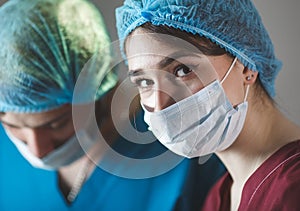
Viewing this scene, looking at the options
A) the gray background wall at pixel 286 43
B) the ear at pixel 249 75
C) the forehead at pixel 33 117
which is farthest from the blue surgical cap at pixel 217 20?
the forehead at pixel 33 117

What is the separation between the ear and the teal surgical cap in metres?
0.39

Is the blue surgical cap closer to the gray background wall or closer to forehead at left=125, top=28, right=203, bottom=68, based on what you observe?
forehead at left=125, top=28, right=203, bottom=68

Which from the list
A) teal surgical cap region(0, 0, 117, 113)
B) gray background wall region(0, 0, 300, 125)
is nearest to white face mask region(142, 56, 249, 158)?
gray background wall region(0, 0, 300, 125)

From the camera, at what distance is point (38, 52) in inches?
44.4

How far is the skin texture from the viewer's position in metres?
0.91

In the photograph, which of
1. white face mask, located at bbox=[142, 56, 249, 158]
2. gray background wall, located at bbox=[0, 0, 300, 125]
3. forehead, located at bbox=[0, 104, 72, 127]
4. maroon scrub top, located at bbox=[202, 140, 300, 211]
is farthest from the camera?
forehead, located at bbox=[0, 104, 72, 127]

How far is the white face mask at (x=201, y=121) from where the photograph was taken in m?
0.93

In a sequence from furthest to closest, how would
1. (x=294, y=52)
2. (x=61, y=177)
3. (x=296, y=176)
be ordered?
(x=61, y=177) < (x=294, y=52) < (x=296, y=176)

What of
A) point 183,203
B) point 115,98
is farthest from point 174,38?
point 183,203

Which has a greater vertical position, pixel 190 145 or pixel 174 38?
pixel 174 38

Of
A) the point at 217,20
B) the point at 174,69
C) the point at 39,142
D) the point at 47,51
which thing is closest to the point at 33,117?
the point at 39,142

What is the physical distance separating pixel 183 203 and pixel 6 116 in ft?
1.64

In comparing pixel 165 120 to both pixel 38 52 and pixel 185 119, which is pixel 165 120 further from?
pixel 38 52

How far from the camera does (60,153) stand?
1.27 meters
